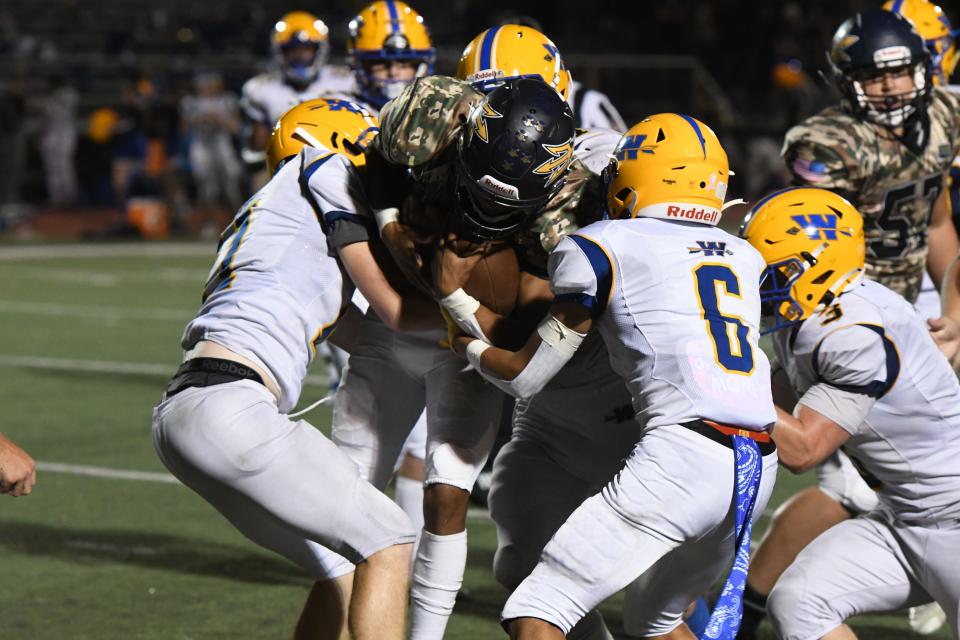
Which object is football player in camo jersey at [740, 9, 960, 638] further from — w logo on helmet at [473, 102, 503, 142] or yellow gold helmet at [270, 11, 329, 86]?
yellow gold helmet at [270, 11, 329, 86]

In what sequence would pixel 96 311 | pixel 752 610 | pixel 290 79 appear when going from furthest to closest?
1. pixel 96 311
2. pixel 290 79
3. pixel 752 610

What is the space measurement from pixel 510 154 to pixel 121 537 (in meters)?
3.12

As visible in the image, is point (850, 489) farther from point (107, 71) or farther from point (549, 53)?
point (107, 71)

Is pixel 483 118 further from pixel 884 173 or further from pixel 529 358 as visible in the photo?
pixel 884 173

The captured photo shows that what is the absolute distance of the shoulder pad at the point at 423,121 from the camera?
3570mm

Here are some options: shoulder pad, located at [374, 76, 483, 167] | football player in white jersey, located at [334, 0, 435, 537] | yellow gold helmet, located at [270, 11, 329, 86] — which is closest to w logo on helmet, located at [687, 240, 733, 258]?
shoulder pad, located at [374, 76, 483, 167]

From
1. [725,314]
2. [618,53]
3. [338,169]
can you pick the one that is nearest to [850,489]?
[725,314]

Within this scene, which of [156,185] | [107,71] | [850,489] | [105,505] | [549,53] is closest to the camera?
[549,53]

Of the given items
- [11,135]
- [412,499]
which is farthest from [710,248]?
[11,135]

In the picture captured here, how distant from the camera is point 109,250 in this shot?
55.9 feet

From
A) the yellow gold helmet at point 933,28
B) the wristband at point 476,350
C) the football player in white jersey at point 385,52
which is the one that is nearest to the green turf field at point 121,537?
the football player in white jersey at point 385,52

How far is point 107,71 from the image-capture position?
A: 22.1 meters

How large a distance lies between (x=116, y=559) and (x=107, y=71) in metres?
17.6

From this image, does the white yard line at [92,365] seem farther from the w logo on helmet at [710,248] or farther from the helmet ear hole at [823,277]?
the w logo on helmet at [710,248]
